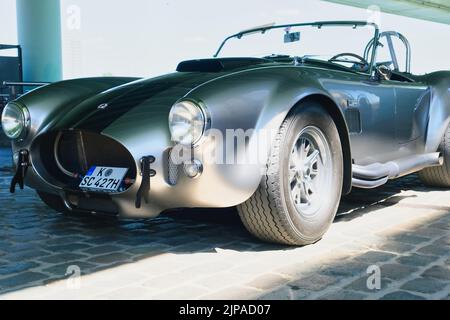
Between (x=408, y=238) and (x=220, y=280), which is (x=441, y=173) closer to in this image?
(x=408, y=238)

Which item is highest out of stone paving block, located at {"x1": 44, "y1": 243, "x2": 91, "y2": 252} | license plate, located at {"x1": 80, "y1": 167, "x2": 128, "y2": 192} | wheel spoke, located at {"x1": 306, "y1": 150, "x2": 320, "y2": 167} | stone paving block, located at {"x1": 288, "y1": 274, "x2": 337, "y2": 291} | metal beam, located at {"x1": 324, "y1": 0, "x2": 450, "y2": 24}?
metal beam, located at {"x1": 324, "y1": 0, "x2": 450, "y2": 24}

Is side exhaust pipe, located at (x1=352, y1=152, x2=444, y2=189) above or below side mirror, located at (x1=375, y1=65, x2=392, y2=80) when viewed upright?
below

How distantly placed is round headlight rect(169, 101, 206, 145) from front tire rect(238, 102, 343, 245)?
40 centimetres

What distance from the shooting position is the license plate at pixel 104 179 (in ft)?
9.36

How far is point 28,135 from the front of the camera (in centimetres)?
341

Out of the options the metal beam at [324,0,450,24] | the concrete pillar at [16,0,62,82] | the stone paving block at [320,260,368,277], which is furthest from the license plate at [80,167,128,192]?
the metal beam at [324,0,450,24]

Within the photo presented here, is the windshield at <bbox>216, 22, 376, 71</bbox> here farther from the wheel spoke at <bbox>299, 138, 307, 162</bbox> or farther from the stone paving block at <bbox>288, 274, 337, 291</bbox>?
the stone paving block at <bbox>288, 274, 337, 291</bbox>

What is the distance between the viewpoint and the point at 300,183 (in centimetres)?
315

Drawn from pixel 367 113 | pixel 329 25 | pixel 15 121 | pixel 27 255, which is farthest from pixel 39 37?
pixel 27 255

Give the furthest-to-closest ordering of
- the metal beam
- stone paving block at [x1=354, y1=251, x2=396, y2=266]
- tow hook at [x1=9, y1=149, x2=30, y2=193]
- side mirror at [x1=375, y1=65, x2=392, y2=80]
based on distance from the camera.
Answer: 1. the metal beam
2. side mirror at [x1=375, y1=65, x2=392, y2=80]
3. tow hook at [x1=9, y1=149, x2=30, y2=193]
4. stone paving block at [x1=354, y1=251, x2=396, y2=266]

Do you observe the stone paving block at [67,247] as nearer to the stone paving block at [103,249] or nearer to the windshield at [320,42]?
the stone paving block at [103,249]

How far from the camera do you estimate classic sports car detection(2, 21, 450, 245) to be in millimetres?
2721

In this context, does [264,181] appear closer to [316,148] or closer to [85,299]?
[316,148]

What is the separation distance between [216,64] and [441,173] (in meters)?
2.56
